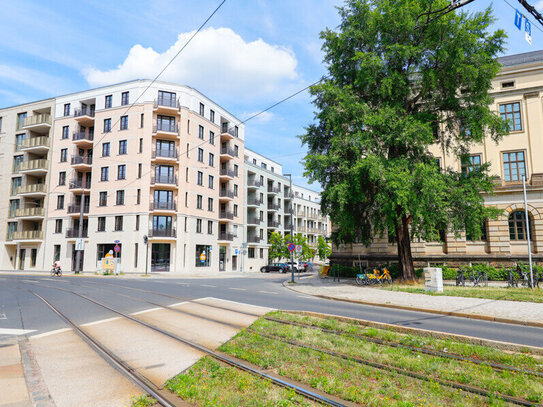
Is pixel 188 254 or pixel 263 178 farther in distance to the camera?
pixel 263 178

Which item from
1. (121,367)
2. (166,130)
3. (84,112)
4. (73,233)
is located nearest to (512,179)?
(121,367)

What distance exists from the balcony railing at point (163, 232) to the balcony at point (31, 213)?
665 inches

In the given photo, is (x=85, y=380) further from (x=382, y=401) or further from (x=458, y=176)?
(x=458, y=176)

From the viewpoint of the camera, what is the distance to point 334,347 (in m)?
6.75

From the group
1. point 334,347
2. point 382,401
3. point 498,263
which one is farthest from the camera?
point 498,263

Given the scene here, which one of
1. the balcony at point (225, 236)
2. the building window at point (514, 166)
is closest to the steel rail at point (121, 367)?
the building window at point (514, 166)

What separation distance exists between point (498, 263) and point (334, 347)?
25.9 meters

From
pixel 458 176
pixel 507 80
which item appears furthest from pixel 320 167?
pixel 507 80

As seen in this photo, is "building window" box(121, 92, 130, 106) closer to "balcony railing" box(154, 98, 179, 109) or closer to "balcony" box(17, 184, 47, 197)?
"balcony railing" box(154, 98, 179, 109)

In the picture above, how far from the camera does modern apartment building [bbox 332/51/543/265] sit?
89.1 feet

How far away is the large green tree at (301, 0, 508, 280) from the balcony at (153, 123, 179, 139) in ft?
79.5

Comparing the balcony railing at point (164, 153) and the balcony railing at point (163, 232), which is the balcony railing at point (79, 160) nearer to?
the balcony railing at point (164, 153)

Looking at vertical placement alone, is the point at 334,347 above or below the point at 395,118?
below

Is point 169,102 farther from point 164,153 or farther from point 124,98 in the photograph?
point 164,153
